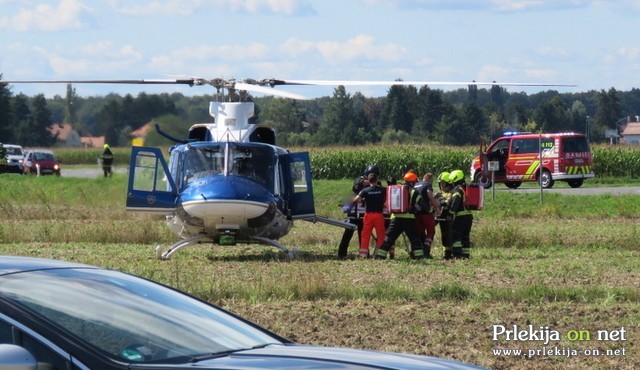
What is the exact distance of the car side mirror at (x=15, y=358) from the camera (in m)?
5.23

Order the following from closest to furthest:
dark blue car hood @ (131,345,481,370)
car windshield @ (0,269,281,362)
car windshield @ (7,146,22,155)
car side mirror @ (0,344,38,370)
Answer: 1. car side mirror @ (0,344,38,370)
2. dark blue car hood @ (131,345,481,370)
3. car windshield @ (0,269,281,362)
4. car windshield @ (7,146,22,155)

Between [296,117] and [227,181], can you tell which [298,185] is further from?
[296,117]

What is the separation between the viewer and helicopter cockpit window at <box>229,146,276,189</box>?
A: 70.4 feet

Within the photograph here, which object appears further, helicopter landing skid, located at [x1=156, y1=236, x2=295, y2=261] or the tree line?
the tree line

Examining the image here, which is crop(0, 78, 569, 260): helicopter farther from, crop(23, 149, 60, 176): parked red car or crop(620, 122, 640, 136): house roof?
crop(620, 122, 640, 136): house roof

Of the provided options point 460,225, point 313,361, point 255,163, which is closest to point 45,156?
point 255,163

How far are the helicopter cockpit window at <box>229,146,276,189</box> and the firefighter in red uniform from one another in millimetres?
1712

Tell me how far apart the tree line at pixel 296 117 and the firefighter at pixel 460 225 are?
2547mm

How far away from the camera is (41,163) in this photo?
61656mm

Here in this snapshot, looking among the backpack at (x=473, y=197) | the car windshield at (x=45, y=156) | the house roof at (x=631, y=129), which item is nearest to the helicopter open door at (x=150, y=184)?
the backpack at (x=473, y=197)

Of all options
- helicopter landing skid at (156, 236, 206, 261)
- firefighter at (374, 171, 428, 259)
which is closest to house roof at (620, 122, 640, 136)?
firefighter at (374, 171, 428, 259)

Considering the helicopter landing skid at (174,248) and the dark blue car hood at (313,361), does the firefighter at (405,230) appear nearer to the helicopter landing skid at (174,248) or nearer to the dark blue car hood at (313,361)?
the helicopter landing skid at (174,248)

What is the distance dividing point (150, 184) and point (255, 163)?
189 centimetres

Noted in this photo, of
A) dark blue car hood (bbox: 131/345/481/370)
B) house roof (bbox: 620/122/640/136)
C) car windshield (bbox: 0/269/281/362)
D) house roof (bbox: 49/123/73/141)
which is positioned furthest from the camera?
house roof (bbox: 620/122/640/136)
